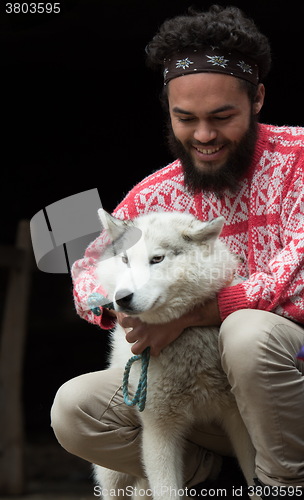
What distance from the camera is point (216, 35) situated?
2.50 meters

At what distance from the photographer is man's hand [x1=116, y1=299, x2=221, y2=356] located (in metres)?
2.37

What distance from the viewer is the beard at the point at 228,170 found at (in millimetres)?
2543

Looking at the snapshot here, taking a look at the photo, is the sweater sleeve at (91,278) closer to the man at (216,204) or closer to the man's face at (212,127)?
the man at (216,204)

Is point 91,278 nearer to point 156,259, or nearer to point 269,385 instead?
point 156,259

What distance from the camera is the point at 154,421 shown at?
7.80 feet

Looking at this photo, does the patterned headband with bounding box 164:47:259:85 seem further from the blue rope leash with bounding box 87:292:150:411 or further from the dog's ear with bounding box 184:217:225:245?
the blue rope leash with bounding box 87:292:150:411

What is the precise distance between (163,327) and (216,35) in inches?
40.6

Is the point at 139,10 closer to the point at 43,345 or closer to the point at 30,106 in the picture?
the point at 30,106

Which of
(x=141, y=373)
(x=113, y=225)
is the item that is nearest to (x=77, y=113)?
(x=113, y=225)

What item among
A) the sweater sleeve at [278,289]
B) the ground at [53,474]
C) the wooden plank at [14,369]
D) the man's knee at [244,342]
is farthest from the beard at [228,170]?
the ground at [53,474]

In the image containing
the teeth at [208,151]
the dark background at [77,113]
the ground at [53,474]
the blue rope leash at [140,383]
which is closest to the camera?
the blue rope leash at [140,383]

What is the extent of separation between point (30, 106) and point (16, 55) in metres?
0.35

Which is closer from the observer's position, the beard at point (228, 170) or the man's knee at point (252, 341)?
the man's knee at point (252, 341)

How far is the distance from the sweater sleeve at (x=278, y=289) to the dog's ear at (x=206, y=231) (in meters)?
0.18
